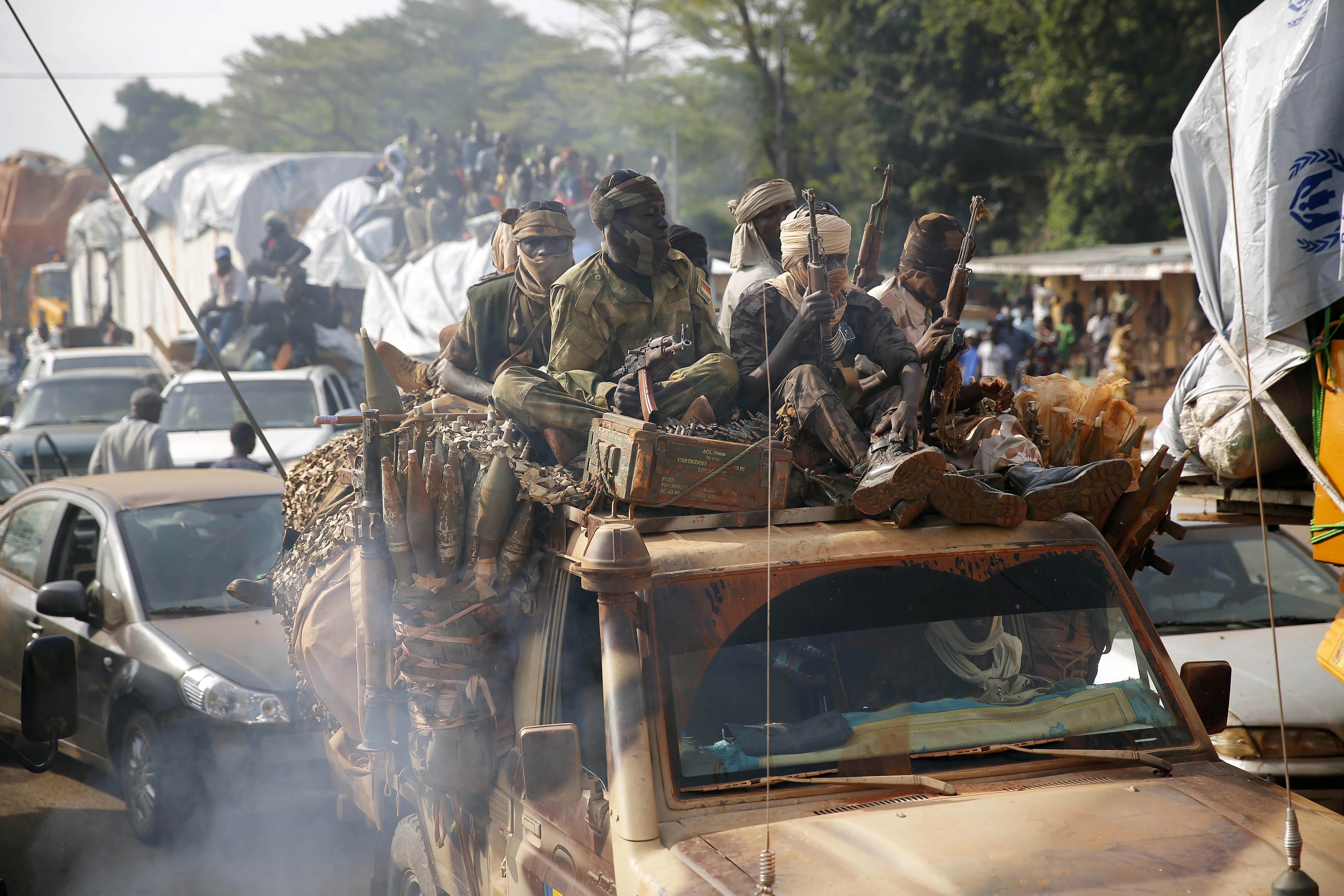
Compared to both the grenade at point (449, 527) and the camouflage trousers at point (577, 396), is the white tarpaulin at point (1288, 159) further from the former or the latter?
the grenade at point (449, 527)

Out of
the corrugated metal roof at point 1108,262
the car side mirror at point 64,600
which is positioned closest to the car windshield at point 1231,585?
the car side mirror at point 64,600

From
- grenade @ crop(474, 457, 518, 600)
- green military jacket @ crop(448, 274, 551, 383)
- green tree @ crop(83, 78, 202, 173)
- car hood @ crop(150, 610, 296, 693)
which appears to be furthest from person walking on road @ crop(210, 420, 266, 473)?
green tree @ crop(83, 78, 202, 173)

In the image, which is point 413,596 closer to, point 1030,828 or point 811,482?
point 811,482

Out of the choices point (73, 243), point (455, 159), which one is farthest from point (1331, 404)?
point (73, 243)

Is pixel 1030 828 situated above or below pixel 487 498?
below

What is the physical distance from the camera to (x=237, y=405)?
11039 mm

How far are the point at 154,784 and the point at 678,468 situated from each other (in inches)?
149

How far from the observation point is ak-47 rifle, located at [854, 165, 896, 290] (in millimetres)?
4637

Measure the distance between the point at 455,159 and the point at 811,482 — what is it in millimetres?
17572

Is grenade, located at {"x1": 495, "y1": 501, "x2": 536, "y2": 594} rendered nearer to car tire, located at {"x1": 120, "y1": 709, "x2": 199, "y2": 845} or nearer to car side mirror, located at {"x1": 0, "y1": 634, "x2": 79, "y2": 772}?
car side mirror, located at {"x1": 0, "y1": 634, "x2": 79, "y2": 772}

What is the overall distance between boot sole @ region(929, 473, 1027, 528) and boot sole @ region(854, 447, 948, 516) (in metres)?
0.03

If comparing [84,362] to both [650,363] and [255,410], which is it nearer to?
[255,410]

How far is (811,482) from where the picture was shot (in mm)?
3516

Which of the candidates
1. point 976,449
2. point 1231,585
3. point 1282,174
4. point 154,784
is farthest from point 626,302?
point 1231,585
